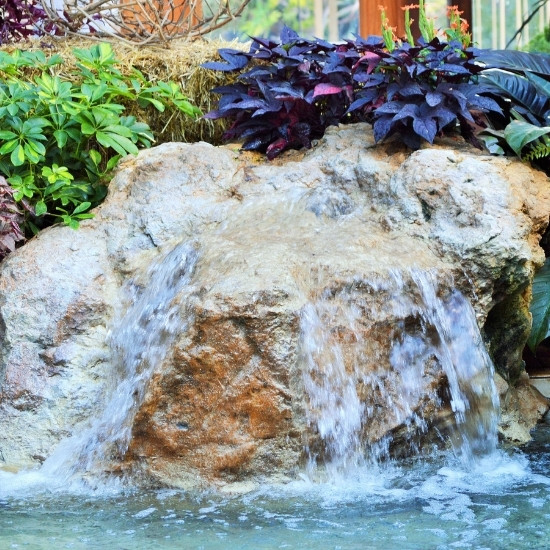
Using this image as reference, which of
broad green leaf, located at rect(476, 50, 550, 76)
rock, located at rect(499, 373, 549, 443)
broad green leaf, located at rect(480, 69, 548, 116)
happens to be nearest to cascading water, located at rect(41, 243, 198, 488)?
rock, located at rect(499, 373, 549, 443)

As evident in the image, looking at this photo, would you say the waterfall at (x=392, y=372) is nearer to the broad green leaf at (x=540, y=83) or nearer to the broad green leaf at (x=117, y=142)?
the broad green leaf at (x=117, y=142)

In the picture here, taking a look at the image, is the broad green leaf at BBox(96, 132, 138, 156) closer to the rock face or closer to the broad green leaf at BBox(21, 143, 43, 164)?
the rock face

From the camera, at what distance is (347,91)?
4422 mm

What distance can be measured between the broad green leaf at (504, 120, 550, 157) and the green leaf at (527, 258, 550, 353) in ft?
2.20

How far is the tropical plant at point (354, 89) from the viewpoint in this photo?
4.11 m

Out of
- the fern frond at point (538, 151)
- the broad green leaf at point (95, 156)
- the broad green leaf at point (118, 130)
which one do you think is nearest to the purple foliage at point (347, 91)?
the fern frond at point (538, 151)

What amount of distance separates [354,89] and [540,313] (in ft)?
5.19

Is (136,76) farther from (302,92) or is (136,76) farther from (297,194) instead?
(297,194)

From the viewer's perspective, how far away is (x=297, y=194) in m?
3.96

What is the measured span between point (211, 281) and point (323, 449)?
783mm

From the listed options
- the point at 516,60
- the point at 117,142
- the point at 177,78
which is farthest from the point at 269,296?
the point at 516,60

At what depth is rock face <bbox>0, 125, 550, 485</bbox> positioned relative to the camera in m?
3.11

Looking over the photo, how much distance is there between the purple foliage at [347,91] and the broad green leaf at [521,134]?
18 cm

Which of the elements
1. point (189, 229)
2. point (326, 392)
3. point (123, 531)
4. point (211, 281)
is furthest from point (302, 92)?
point (123, 531)
